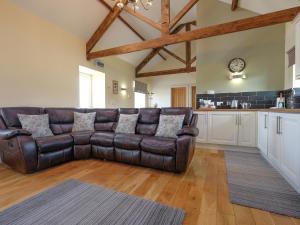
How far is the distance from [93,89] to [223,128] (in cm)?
418

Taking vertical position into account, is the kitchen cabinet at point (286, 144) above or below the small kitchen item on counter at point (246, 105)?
below

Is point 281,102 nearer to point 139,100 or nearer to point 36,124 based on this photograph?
point 36,124

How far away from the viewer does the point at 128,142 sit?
102 inches

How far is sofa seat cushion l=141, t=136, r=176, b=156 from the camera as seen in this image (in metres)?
2.26

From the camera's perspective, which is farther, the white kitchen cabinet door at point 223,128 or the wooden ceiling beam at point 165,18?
the wooden ceiling beam at point 165,18

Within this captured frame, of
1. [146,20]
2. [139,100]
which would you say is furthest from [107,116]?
[139,100]

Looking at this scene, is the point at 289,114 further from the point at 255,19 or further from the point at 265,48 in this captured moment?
the point at 265,48

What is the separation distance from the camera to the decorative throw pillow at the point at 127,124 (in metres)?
3.13

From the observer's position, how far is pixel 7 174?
224 cm

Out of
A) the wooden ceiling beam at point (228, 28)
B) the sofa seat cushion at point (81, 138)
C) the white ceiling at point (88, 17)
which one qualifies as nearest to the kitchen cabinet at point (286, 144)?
the wooden ceiling beam at point (228, 28)

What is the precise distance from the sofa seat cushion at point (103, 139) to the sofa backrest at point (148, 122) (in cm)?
59

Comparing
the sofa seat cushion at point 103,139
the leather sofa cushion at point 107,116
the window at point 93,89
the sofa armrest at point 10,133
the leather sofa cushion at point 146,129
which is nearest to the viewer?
the sofa armrest at point 10,133

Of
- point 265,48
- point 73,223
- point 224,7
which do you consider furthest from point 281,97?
point 73,223

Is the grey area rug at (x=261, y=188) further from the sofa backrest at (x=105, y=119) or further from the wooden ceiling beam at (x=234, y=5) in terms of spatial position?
the wooden ceiling beam at (x=234, y=5)
